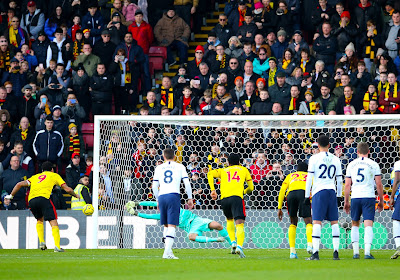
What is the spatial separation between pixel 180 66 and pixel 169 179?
9.34 m

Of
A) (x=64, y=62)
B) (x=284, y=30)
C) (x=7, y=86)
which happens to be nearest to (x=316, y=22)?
(x=284, y=30)

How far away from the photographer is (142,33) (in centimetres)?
2345

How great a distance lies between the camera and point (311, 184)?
1301 cm

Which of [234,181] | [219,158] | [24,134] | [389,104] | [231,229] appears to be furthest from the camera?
[24,134]

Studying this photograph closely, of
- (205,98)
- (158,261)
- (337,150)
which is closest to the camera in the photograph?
(158,261)

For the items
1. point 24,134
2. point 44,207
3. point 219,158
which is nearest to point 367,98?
point 219,158

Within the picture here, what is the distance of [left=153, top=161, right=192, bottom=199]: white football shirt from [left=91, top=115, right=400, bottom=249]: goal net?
13.1ft

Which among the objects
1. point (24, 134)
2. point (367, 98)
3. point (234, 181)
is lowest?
point (234, 181)

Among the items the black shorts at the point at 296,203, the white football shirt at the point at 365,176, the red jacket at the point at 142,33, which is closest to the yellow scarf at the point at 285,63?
the red jacket at the point at 142,33

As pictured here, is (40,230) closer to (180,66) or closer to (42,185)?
(42,185)

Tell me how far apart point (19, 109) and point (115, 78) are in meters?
2.77

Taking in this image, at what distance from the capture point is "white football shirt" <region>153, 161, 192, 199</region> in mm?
13602

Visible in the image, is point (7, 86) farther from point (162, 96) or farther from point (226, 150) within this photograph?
point (226, 150)

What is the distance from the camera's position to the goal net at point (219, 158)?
1802cm
